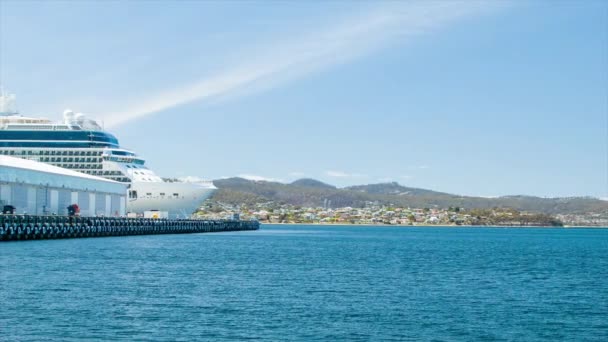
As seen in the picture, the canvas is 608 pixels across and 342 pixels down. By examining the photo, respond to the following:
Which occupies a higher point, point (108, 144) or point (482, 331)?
point (108, 144)

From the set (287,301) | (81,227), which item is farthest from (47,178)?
(287,301)

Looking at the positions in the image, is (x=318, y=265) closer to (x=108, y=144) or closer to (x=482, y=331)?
(x=482, y=331)

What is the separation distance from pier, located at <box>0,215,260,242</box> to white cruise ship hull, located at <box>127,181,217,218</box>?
108 inches

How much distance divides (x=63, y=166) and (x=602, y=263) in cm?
6615

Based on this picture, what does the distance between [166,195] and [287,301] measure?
72.9 m

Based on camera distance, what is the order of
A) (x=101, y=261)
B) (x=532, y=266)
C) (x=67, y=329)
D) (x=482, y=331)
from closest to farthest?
(x=67, y=329)
(x=482, y=331)
(x=101, y=261)
(x=532, y=266)

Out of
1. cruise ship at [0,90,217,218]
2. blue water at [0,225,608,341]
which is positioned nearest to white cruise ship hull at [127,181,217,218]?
cruise ship at [0,90,217,218]

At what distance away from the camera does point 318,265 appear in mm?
46000

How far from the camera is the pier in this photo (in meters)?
61.4

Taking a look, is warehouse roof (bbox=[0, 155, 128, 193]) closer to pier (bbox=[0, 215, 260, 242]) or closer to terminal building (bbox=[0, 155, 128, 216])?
terminal building (bbox=[0, 155, 128, 216])

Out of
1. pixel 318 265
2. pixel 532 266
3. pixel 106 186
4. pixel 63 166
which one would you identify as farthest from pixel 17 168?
pixel 532 266

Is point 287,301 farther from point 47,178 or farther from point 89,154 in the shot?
point 89,154

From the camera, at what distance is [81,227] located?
73.9m

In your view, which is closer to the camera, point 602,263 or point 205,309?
point 205,309
